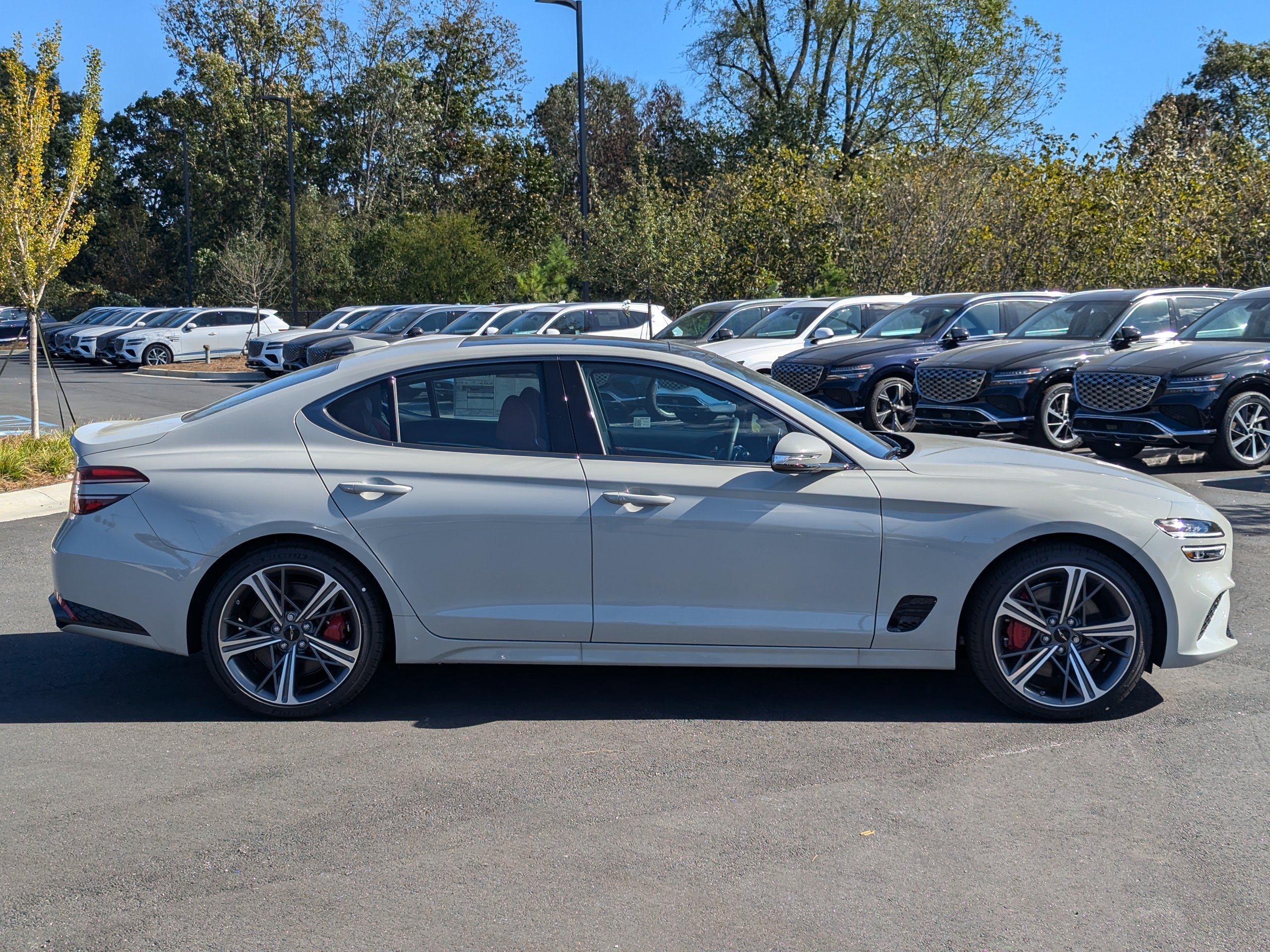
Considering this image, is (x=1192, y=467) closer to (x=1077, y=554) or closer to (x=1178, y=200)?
(x=1077, y=554)

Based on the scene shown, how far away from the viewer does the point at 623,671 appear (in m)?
5.91

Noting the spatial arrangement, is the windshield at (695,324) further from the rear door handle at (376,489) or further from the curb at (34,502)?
the rear door handle at (376,489)

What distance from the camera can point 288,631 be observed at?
509cm

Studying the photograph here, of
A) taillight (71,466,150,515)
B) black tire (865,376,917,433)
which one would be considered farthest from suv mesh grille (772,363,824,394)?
taillight (71,466,150,515)

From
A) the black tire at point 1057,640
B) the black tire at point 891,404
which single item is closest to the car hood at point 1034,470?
the black tire at point 1057,640

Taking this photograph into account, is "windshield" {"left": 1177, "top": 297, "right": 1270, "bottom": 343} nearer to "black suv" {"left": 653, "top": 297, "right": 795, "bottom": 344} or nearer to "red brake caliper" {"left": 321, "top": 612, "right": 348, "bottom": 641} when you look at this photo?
"black suv" {"left": 653, "top": 297, "right": 795, "bottom": 344}

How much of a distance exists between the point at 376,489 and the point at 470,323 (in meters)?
21.2

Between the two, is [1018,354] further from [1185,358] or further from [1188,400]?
[1188,400]

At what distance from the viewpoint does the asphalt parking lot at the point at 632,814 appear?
349cm

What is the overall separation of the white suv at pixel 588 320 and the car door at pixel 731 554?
1783 centimetres

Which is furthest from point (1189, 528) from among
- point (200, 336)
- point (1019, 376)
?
point (200, 336)

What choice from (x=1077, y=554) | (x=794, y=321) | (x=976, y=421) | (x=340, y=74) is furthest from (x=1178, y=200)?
(x=340, y=74)

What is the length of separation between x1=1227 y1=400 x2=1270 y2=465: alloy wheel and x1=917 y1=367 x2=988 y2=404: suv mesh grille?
2.67 meters

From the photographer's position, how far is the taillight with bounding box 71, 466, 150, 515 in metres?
5.13
